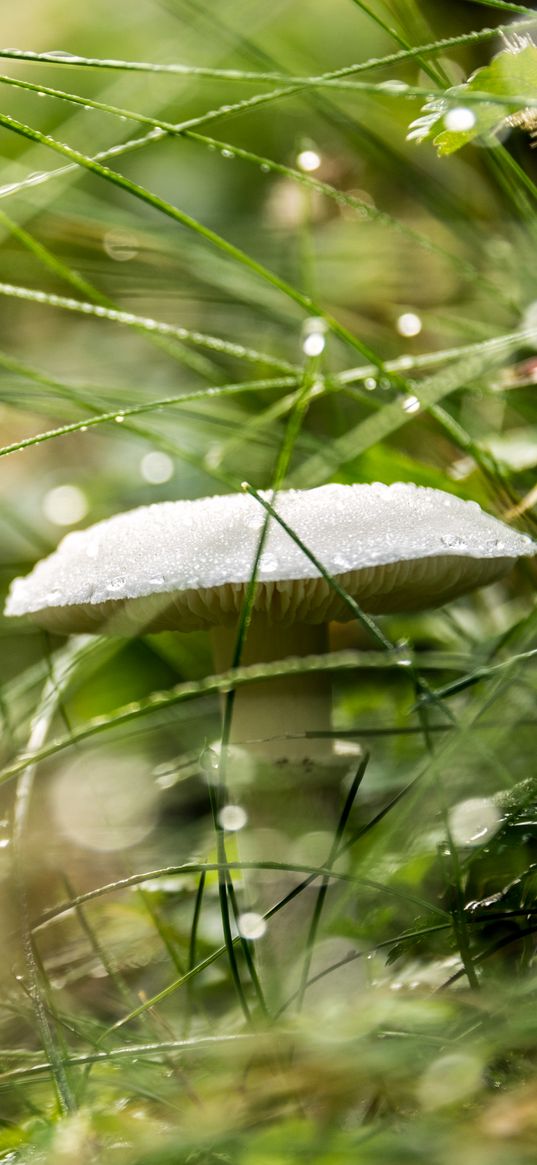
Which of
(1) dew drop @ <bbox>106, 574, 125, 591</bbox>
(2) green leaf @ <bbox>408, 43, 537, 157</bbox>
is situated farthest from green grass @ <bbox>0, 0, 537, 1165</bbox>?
(1) dew drop @ <bbox>106, 574, 125, 591</bbox>

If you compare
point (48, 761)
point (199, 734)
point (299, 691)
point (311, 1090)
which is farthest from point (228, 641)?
point (311, 1090)

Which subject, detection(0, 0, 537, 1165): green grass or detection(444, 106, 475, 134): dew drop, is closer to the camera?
detection(0, 0, 537, 1165): green grass

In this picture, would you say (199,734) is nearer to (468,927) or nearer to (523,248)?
(468,927)

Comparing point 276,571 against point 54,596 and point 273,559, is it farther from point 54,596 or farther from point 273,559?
point 54,596

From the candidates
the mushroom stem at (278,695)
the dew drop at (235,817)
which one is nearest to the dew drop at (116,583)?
the mushroom stem at (278,695)

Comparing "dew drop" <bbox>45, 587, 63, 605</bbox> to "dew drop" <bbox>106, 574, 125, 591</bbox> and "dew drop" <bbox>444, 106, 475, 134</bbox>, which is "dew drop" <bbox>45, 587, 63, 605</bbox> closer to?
"dew drop" <bbox>106, 574, 125, 591</bbox>

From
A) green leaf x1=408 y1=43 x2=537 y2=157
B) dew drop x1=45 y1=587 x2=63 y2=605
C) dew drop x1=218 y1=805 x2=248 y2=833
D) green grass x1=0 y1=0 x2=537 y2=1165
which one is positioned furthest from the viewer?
dew drop x1=218 y1=805 x2=248 y2=833
